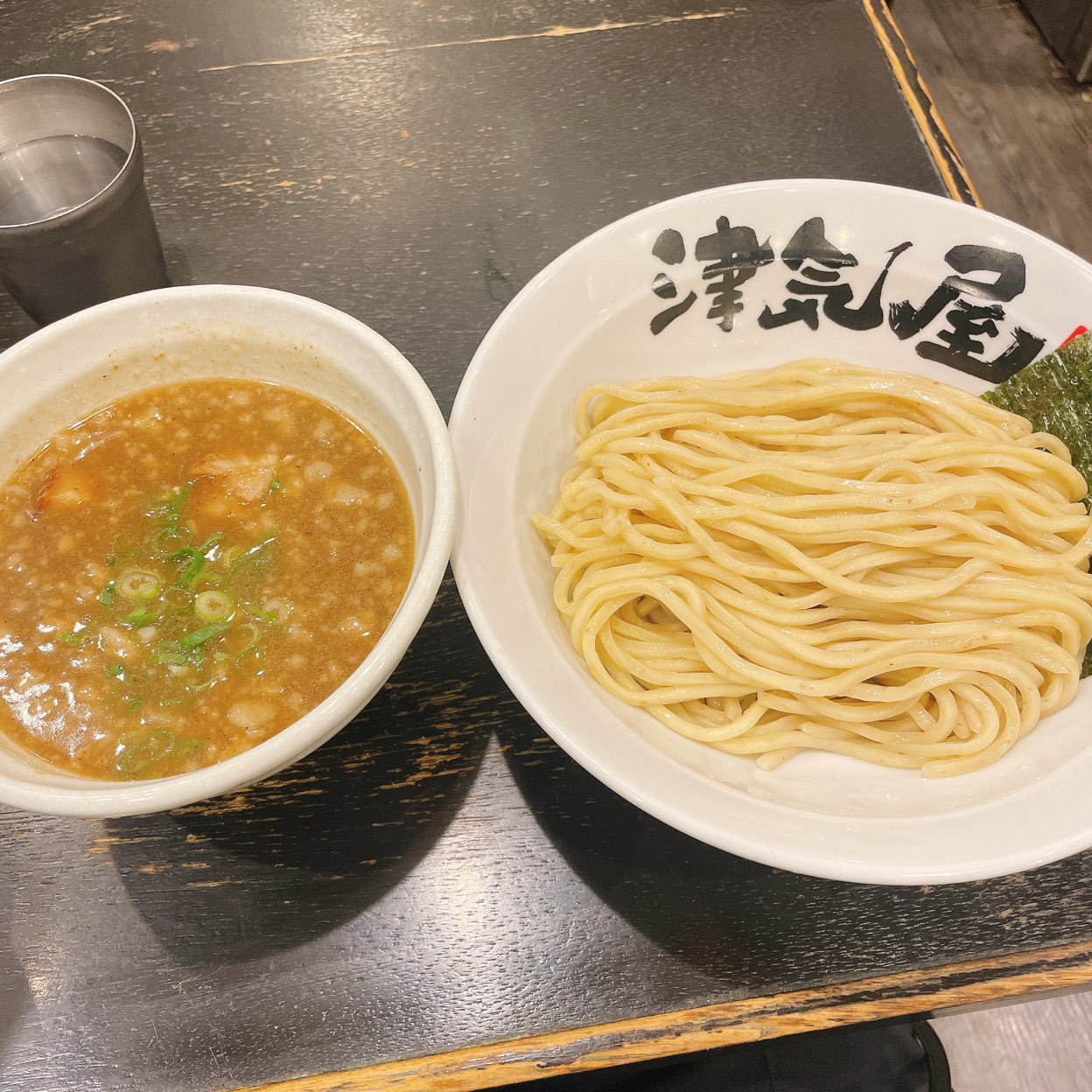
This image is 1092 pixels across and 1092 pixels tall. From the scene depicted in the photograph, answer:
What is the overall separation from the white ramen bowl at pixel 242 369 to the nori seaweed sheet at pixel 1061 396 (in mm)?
1491

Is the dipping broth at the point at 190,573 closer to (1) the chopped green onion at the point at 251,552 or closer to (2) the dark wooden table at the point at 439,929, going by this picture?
(1) the chopped green onion at the point at 251,552

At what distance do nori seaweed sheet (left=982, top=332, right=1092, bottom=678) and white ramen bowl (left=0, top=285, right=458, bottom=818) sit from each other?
1491 mm

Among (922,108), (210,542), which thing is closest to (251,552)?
(210,542)

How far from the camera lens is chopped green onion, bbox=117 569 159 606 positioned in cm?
163

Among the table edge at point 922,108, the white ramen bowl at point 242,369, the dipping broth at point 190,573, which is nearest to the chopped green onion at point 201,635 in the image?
the dipping broth at point 190,573

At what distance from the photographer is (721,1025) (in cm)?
158

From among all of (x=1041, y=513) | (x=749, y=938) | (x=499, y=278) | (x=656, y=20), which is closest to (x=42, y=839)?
(x=749, y=938)

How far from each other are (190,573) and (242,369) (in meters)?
0.48

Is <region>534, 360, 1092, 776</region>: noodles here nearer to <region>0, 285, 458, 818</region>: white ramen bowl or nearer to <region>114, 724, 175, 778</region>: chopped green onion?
<region>0, 285, 458, 818</region>: white ramen bowl

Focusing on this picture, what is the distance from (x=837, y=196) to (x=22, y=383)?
1910 millimetres

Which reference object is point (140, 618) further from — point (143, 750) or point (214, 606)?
point (143, 750)

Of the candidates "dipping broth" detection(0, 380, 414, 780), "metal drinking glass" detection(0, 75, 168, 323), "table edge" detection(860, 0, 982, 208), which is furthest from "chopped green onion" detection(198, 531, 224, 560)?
"table edge" detection(860, 0, 982, 208)

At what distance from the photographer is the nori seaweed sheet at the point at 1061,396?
6.61ft

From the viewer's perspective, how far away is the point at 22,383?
1.69m
